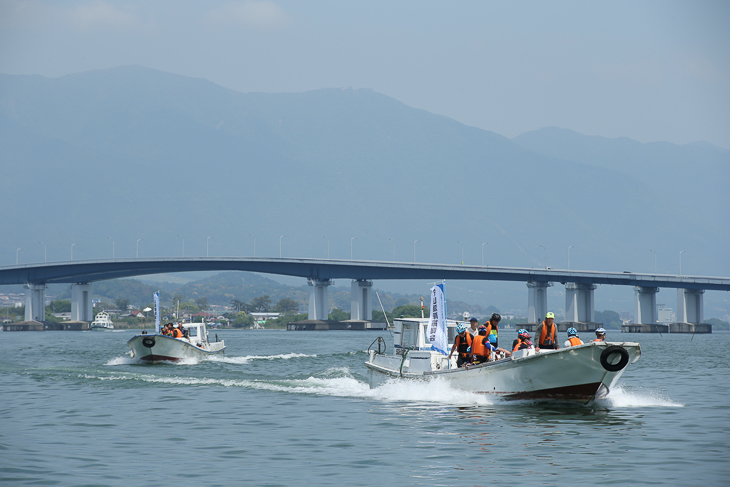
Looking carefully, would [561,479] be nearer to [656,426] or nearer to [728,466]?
[728,466]

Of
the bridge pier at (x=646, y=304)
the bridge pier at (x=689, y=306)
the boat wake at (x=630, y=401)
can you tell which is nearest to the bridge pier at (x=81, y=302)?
the bridge pier at (x=646, y=304)

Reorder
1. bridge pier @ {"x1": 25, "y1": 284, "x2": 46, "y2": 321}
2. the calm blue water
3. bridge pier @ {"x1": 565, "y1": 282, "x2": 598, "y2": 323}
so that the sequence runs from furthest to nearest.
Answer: bridge pier @ {"x1": 25, "y1": 284, "x2": 46, "y2": 321} → bridge pier @ {"x1": 565, "y1": 282, "x2": 598, "y2": 323} → the calm blue water

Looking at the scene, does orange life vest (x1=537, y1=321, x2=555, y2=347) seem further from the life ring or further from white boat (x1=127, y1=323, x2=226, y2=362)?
white boat (x1=127, y1=323, x2=226, y2=362)

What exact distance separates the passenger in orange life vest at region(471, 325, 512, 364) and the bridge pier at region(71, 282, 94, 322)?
495 feet

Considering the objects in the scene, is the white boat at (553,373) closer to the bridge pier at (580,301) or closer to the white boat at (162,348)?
the white boat at (162,348)

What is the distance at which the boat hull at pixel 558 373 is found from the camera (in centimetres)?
2292

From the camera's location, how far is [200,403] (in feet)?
87.1

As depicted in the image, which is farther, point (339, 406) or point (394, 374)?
point (394, 374)

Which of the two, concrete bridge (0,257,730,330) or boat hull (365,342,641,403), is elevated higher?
concrete bridge (0,257,730,330)

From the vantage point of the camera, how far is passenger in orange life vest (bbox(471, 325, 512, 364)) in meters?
25.0

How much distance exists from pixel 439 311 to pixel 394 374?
11.5ft

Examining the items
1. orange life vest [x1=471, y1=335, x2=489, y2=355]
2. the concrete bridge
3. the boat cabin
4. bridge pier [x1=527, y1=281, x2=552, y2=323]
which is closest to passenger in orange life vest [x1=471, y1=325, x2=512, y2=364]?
orange life vest [x1=471, y1=335, x2=489, y2=355]

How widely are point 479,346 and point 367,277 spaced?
132 m

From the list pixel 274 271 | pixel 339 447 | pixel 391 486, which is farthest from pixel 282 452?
pixel 274 271
